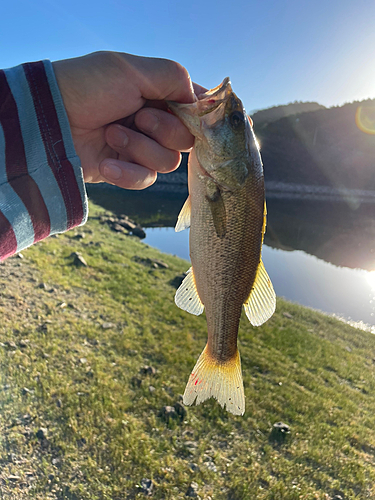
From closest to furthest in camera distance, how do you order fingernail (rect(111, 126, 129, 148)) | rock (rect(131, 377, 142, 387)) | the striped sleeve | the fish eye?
1. the striped sleeve
2. the fish eye
3. fingernail (rect(111, 126, 129, 148))
4. rock (rect(131, 377, 142, 387))

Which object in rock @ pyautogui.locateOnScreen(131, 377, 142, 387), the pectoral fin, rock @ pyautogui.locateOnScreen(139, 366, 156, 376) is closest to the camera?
the pectoral fin

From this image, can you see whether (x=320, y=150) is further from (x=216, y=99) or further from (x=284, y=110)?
(x=216, y=99)

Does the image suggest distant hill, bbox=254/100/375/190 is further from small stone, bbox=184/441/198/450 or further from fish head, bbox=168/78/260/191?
fish head, bbox=168/78/260/191

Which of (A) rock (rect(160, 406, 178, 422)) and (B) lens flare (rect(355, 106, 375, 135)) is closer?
(A) rock (rect(160, 406, 178, 422))

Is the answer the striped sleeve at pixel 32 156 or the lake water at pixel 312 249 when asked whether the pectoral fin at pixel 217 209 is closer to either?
the striped sleeve at pixel 32 156

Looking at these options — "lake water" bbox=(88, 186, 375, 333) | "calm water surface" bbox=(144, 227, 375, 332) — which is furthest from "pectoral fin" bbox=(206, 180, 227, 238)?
"calm water surface" bbox=(144, 227, 375, 332)

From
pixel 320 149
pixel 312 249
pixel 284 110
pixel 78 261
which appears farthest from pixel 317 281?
pixel 284 110
